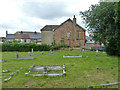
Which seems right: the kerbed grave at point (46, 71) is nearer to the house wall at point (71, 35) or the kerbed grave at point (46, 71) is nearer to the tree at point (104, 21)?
the tree at point (104, 21)

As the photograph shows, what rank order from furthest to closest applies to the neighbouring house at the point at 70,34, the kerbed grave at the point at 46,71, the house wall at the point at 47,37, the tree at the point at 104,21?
the house wall at the point at 47,37, the neighbouring house at the point at 70,34, the tree at the point at 104,21, the kerbed grave at the point at 46,71

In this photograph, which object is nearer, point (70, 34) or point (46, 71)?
point (46, 71)

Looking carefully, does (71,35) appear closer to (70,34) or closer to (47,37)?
(70,34)

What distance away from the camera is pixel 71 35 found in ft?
91.7

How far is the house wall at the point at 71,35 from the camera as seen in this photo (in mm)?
27844

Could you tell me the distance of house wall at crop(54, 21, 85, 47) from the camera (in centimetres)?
2784

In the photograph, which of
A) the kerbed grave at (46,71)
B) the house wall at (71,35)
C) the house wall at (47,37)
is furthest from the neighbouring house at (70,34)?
the kerbed grave at (46,71)

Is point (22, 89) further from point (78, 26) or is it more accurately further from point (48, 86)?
point (78, 26)

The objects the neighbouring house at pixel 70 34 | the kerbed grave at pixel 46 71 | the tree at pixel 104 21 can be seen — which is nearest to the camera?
the kerbed grave at pixel 46 71

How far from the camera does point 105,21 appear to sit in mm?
10352

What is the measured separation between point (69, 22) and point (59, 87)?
81.8 ft

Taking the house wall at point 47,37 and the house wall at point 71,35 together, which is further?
the house wall at point 47,37

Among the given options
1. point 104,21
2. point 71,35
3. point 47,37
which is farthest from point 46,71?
point 47,37

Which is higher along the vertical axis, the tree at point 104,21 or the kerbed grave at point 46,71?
the tree at point 104,21
